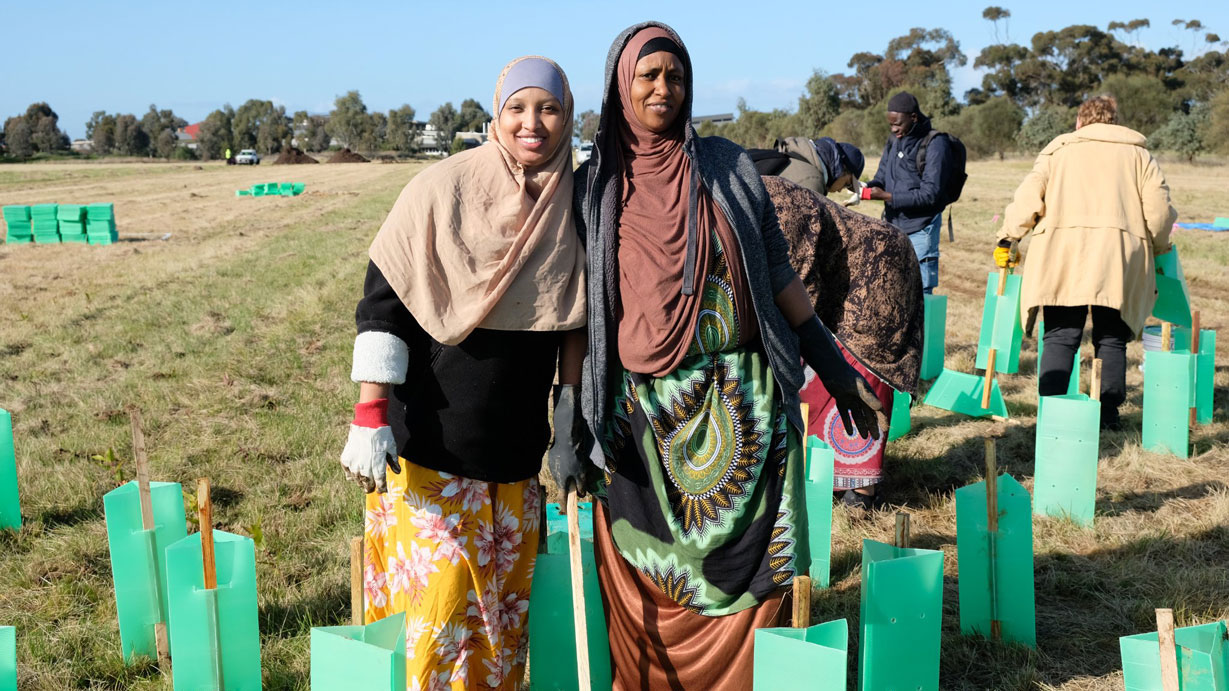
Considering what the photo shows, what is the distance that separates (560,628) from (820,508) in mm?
1100

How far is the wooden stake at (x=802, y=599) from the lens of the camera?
217cm

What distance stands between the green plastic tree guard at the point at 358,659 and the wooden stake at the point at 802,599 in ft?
2.75

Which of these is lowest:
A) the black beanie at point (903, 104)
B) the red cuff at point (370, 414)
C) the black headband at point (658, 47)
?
the red cuff at point (370, 414)

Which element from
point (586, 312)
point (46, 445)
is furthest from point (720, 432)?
point (46, 445)

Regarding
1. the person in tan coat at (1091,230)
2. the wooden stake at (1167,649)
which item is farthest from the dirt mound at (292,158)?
the wooden stake at (1167,649)

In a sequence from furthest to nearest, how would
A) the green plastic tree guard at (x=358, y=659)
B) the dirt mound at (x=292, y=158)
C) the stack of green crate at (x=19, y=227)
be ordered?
1. the dirt mound at (x=292, y=158)
2. the stack of green crate at (x=19, y=227)
3. the green plastic tree guard at (x=358, y=659)

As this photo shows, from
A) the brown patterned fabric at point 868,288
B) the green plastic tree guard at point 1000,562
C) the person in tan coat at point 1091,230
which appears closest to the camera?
the green plastic tree guard at point 1000,562

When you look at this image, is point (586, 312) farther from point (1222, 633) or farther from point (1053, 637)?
point (1053, 637)

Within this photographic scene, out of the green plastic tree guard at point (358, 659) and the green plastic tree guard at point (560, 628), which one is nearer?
the green plastic tree guard at point (358, 659)

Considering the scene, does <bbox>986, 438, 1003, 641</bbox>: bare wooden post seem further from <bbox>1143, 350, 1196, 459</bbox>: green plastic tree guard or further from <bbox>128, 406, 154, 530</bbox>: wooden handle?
<bbox>128, 406, 154, 530</bbox>: wooden handle

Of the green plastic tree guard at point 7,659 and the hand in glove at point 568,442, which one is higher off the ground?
the hand in glove at point 568,442

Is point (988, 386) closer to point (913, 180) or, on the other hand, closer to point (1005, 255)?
point (1005, 255)

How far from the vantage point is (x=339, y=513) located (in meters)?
4.31

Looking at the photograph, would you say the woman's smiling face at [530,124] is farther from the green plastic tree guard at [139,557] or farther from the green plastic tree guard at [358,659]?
the green plastic tree guard at [139,557]
